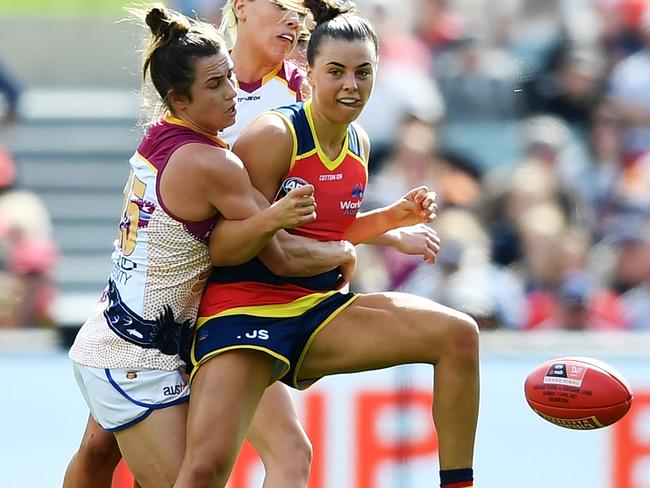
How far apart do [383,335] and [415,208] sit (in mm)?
483

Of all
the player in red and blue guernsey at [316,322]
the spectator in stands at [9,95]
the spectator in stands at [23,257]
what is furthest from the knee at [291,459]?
the spectator in stands at [9,95]

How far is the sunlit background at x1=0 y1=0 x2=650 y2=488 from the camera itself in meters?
6.37

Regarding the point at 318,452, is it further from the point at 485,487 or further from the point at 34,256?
the point at 34,256

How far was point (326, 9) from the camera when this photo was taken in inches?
173

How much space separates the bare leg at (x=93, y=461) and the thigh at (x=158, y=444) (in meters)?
0.36

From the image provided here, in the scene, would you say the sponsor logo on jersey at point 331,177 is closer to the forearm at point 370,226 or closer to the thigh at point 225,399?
the forearm at point 370,226

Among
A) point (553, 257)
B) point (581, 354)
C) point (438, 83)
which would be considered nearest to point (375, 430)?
point (581, 354)

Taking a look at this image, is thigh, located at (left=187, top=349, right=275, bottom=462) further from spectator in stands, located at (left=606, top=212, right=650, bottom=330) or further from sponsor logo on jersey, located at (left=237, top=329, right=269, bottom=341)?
spectator in stands, located at (left=606, top=212, right=650, bottom=330)

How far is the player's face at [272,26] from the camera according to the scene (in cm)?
462

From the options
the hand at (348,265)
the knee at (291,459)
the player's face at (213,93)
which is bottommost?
the knee at (291,459)

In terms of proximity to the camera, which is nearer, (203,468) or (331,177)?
(203,468)

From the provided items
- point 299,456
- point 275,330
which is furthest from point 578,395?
point 275,330

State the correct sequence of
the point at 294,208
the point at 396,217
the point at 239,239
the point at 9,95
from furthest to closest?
1. the point at 9,95
2. the point at 396,217
3. the point at 239,239
4. the point at 294,208

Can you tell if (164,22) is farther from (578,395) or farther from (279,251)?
(578,395)
